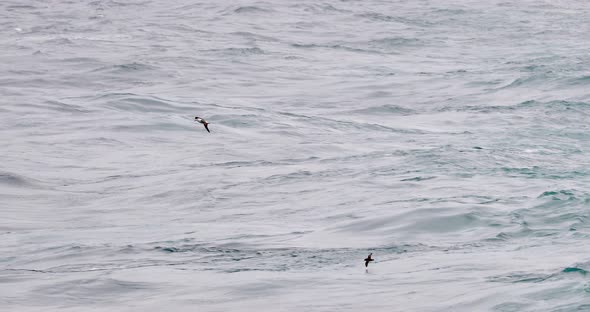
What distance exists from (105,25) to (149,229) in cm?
2066

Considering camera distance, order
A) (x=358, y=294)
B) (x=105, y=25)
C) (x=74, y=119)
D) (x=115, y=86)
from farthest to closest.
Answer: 1. (x=105, y=25)
2. (x=115, y=86)
3. (x=74, y=119)
4. (x=358, y=294)

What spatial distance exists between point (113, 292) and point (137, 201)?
3853mm

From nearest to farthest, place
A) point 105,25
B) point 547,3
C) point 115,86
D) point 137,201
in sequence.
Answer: point 137,201, point 115,86, point 105,25, point 547,3

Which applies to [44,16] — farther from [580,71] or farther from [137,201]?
[137,201]

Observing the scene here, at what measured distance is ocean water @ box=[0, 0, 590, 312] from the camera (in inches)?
402

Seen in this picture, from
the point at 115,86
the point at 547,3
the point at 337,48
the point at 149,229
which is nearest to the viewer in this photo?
the point at 149,229

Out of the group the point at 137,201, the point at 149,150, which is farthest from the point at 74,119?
the point at 137,201

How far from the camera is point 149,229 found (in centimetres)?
1252

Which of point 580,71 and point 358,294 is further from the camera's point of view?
point 580,71

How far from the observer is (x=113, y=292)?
10070mm

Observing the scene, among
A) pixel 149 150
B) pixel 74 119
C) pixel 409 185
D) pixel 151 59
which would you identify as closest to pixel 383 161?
pixel 409 185

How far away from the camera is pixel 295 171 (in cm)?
1545

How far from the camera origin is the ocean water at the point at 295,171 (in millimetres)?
10211

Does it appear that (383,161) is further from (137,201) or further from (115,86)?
(115,86)
